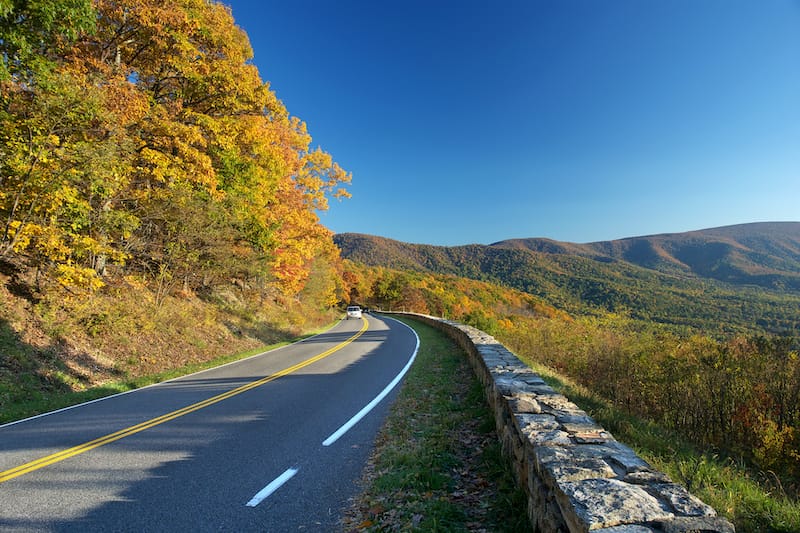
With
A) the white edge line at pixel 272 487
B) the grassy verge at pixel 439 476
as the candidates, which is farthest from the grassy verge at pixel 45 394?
the grassy verge at pixel 439 476

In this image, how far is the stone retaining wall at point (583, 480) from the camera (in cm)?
206

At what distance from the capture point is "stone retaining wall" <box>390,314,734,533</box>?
2061 millimetres

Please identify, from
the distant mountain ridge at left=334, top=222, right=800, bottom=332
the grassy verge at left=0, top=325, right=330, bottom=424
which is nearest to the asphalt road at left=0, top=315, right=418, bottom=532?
the grassy verge at left=0, top=325, right=330, bottom=424

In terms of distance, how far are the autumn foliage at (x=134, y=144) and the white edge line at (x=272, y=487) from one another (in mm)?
8741

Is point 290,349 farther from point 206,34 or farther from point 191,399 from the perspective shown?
point 206,34

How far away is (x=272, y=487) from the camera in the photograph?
394 cm

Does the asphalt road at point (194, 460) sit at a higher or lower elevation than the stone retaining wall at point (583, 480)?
lower

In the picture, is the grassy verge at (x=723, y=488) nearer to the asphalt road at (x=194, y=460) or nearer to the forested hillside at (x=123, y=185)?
the asphalt road at (x=194, y=460)

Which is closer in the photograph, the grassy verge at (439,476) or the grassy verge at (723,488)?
the grassy verge at (723,488)

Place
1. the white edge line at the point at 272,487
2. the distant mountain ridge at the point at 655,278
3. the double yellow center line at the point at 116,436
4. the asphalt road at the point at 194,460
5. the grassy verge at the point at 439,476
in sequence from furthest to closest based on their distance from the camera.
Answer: the distant mountain ridge at the point at 655,278
the double yellow center line at the point at 116,436
the white edge line at the point at 272,487
the asphalt road at the point at 194,460
the grassy verge at the point at 439,476

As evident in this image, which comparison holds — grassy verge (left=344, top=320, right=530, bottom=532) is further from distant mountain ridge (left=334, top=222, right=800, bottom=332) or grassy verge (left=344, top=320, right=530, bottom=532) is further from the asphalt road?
distant mountain ridge (left=334, top=222, right=800, bottom=332)

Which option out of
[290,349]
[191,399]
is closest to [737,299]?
[290,349]

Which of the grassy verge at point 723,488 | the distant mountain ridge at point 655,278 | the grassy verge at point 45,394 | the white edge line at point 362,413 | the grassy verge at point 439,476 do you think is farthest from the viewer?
the distant mountain ridge at point 655,278

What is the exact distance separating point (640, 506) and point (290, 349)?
14773mm
